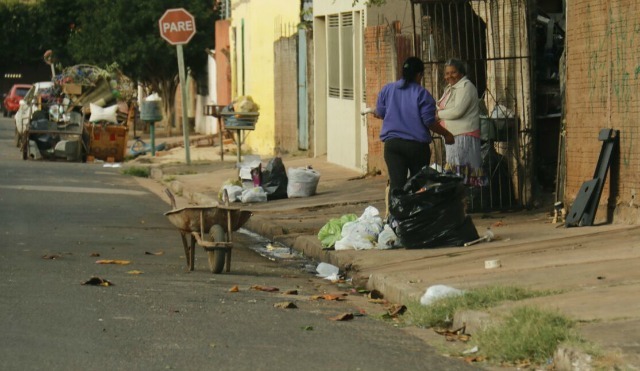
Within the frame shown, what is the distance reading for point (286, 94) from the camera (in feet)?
94.1

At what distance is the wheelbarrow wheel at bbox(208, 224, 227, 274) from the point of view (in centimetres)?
1152

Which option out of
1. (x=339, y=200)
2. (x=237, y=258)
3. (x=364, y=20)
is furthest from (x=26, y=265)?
(x=364, y=20)

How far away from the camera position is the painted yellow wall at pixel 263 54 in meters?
29.7

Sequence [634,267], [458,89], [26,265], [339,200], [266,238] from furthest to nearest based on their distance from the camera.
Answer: [339,200]
[266,238]
[458,89]
[26,265]
[634,267]

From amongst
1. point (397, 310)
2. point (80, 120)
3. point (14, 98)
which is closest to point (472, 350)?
point (397, 310)

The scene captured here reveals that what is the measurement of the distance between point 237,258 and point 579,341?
20.7ft

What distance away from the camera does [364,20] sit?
2188cm

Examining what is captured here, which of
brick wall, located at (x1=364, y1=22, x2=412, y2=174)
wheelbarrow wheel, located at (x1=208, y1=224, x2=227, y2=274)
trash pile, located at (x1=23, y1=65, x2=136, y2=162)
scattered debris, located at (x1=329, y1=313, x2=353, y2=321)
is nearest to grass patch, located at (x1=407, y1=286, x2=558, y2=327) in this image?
scattered debris, located at (x1=329, y1=313, x2=353, y2=321)

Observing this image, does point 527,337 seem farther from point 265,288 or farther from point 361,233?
point 361,233

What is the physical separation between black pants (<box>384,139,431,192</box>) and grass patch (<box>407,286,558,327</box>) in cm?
368

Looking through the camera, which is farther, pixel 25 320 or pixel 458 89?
pixel 458 89

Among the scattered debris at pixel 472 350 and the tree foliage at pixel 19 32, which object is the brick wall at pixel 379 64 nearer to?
the scattered debris at pixel 472 350

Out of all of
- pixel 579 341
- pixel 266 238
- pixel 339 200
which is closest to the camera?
pixel 579 341

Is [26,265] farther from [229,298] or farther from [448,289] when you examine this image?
[448,289]
